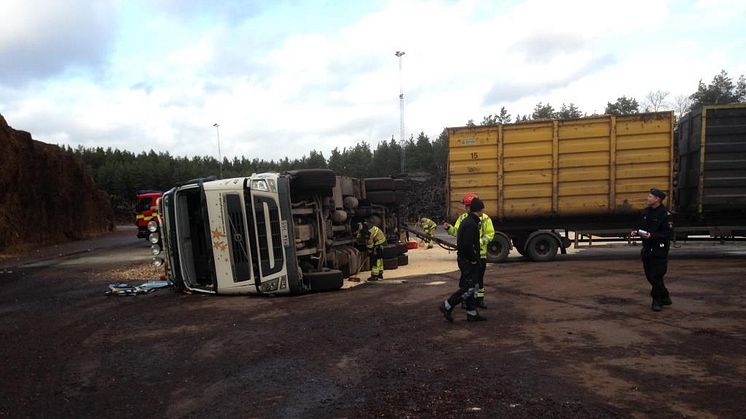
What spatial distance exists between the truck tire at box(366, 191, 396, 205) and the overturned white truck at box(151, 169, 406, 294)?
3.44m

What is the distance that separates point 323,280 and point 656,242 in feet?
17.0

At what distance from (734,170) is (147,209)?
71.5 ft

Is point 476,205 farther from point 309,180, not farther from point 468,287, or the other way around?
point 309,180

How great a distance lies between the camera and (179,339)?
5902 mm

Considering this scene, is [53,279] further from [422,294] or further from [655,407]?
[655,407]

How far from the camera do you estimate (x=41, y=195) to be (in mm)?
24781

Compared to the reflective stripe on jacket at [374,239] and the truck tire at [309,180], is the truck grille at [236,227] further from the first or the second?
the reflective stripe on jacket at [374,239]

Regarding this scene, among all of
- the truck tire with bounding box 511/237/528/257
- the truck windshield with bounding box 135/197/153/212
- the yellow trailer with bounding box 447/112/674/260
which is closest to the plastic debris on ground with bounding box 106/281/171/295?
the yellow trailer with bounding box 447/112/674/260

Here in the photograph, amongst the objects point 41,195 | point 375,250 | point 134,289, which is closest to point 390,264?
point 375,250

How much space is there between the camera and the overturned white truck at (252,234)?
8.30 meters

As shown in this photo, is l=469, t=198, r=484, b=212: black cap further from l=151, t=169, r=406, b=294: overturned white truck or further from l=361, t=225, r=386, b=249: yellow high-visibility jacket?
l=361, t=225, r=386, b=249: yellow high-visibility jacket

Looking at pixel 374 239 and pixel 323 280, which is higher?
pixel 374 239

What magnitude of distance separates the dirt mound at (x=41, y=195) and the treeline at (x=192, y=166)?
14.5 m

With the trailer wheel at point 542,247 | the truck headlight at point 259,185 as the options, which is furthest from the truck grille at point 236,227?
the trailer wheel at point 542,247
